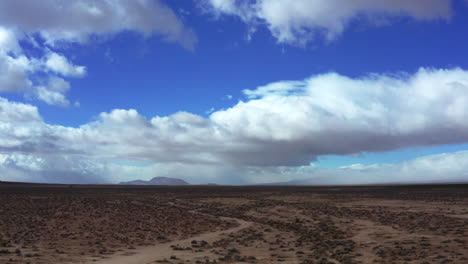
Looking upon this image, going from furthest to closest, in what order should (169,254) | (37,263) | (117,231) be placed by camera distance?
(117,231)
(169,254)
(37,263)

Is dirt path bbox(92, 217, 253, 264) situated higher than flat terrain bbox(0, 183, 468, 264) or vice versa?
flat terrain bbox(0, 183, 468, 264)

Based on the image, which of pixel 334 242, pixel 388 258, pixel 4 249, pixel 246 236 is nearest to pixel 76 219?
pixel 4 249

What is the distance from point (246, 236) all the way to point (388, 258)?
12.2 m

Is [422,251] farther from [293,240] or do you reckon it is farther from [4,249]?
[4,249]

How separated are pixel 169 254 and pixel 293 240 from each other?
→ 365 inches

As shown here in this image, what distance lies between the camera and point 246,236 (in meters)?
29.4

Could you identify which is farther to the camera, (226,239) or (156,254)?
(226,239)

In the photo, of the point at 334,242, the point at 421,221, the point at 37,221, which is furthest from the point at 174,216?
the point at 421,221

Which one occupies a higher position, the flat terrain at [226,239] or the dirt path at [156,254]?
the flat terrain at [226,239]

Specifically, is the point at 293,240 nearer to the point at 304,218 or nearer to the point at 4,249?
the point at 304,218

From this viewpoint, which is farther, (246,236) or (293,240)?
(246,236)

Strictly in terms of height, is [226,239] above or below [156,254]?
above

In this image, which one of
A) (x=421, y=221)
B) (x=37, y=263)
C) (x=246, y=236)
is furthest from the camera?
(x=421, y=221)

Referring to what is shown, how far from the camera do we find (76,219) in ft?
123
